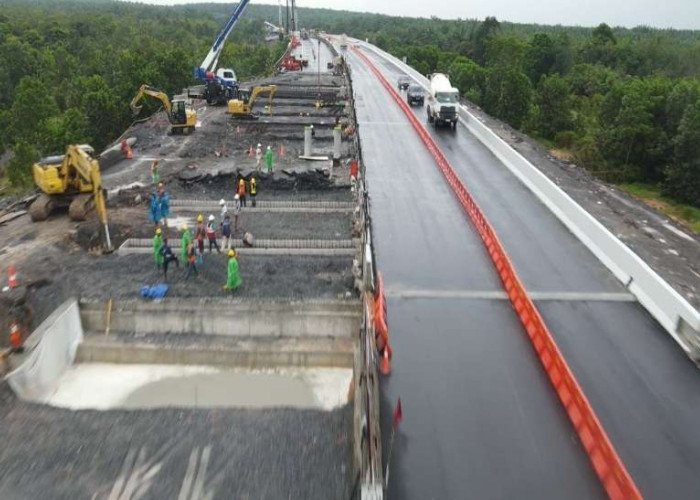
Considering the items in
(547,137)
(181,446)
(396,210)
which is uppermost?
(396,210)

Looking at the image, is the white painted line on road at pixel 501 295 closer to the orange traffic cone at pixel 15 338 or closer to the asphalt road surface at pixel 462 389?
the asphalt road surface at pixel 462 389

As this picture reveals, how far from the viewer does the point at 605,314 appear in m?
15.6

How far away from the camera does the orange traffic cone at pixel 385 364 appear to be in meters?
12.9

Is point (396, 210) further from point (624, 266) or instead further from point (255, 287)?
point (624, 266)

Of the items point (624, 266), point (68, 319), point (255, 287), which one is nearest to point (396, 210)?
point (255, 287)

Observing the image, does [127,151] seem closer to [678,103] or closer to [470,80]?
[678,103]

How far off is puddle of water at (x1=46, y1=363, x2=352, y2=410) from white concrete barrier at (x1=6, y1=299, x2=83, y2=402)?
30cm

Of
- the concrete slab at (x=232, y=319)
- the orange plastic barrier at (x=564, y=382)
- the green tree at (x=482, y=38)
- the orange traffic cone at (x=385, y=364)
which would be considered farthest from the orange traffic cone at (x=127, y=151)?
the green tree at (x=482, y=38)

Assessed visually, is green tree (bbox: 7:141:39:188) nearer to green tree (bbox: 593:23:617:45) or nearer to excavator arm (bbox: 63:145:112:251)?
excavator arm (bbox: 63:145:112:251)

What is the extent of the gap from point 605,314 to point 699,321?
7.74 ft

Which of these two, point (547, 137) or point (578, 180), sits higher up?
point (578, 180)

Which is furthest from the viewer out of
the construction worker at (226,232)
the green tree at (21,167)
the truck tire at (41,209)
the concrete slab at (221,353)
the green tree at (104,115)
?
the green tree at (104,115)

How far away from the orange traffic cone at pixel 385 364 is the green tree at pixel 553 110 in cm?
5953

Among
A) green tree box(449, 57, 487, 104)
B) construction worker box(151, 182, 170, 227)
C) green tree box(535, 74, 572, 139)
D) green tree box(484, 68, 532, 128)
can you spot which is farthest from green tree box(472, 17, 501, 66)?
construction worker box(151, 182, 170, 227)
